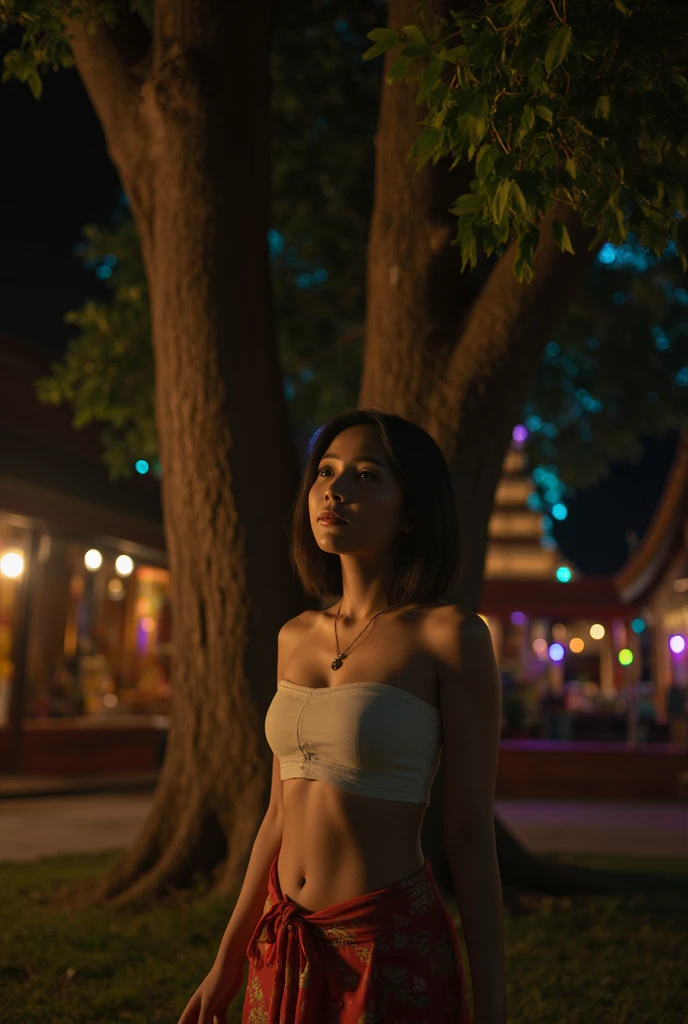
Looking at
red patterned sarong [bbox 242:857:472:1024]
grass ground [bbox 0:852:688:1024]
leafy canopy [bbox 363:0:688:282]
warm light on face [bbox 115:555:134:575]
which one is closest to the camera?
red patterned sarong [bbox 242:857:472:1024]

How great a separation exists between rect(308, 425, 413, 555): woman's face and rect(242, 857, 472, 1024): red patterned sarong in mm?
711

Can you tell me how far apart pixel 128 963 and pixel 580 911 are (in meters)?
2.70

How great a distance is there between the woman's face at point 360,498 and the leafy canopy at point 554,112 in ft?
4.69

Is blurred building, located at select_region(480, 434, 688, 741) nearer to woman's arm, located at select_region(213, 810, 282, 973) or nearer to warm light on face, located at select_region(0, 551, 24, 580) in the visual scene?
woman's arm, located at select_region(213, 810, 282, 973)

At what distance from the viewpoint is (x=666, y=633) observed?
24.2 meters

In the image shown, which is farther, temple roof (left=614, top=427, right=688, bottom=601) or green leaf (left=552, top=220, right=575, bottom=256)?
temple roof (left=614, top=427, right=688, bottom=601)

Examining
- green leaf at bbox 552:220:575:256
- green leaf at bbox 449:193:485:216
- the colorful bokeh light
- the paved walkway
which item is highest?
the colorful bokeh light

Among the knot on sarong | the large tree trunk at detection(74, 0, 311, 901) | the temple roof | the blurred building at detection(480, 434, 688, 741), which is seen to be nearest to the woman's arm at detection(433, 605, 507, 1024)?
the knot on sarong

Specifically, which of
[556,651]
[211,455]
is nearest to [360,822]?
[211,455]

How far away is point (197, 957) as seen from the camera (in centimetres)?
492

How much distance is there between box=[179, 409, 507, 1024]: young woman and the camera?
1.97 metres

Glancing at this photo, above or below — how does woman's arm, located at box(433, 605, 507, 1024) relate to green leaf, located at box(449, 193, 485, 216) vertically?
below

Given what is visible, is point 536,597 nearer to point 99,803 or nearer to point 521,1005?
point 99,803

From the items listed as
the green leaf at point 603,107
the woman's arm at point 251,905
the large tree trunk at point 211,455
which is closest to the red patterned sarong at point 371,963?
the woman's arm at point 251,905
